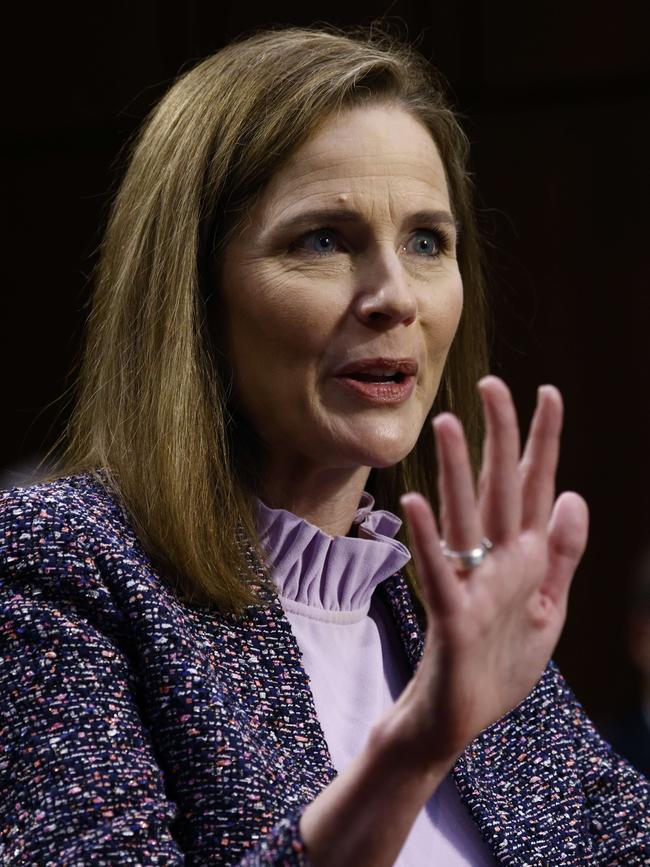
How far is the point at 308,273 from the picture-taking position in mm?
1370

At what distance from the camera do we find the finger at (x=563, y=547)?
994 millimetres

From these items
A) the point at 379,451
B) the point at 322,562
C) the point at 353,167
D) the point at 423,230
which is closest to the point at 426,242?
the point at 423,230

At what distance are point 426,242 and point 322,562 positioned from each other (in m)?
0.36

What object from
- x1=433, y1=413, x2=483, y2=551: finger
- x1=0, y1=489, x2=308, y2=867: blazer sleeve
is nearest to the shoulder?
x1=0, y1=489, x2=308, y2=867: blazer sleeve

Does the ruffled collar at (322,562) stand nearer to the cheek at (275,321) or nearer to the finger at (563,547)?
the cheek at (275,321)

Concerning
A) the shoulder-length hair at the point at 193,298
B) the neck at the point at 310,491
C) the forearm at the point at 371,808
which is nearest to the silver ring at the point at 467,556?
the forearm at the point at 371,808

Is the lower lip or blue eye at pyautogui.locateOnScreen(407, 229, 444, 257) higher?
blue eye at pyautogui.locateOnScreen(407, 229, 444, 257)

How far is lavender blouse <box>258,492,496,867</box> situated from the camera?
134 cm

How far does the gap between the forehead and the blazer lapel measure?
428 millimetres

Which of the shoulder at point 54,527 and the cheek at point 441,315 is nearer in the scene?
the shoulder at point 54,527

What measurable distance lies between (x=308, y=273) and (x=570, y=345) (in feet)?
5.50

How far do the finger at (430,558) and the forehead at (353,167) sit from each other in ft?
1.84

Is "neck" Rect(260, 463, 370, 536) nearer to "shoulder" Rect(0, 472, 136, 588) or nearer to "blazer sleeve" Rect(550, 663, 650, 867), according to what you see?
"shoulder" Rect(0, 472, 136, 588)

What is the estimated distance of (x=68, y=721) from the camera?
110 centimetres
